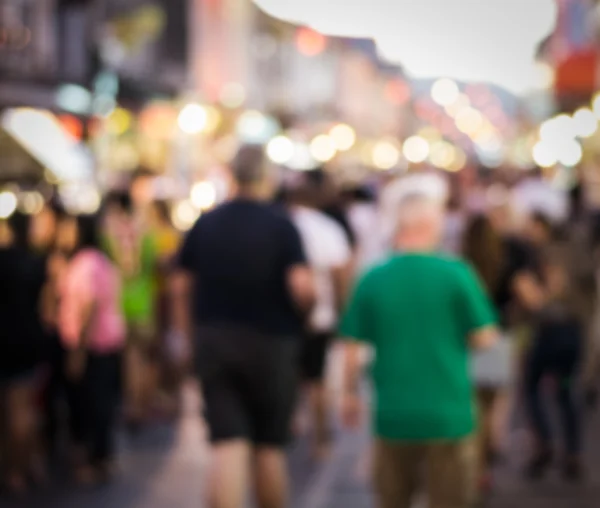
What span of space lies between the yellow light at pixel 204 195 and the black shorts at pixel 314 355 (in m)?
8.84

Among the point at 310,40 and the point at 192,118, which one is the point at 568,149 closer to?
the point at 192,118

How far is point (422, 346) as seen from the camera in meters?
4.02

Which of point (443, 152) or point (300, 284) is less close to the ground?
point (443, 152)

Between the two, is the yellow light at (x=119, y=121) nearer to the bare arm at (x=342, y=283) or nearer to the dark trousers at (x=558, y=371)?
the bare arm at (x=342, y=283)

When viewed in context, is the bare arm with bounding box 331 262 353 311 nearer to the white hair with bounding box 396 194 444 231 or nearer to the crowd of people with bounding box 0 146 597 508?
the crowd of people with bounding box 0 146 597 508

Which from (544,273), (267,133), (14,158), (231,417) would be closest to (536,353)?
(544,273)

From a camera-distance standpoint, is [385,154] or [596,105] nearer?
[596,105]

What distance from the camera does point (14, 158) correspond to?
540 inches

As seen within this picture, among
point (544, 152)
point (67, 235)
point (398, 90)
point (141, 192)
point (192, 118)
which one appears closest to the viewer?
point (544, 152)

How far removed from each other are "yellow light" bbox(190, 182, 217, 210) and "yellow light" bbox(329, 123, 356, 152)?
3236 cm

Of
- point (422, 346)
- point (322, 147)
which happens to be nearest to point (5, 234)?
point (422, 346)

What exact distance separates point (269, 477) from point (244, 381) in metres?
0.46

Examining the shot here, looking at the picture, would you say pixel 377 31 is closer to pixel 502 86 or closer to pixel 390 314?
pixel 502 86

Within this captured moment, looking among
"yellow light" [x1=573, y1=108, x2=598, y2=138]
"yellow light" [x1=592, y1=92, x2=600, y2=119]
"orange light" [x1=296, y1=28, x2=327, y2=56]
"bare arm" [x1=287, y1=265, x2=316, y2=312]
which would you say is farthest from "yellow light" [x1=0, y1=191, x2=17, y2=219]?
"yellow light" [x1=592, y1=92, x2=600, y2=119]
